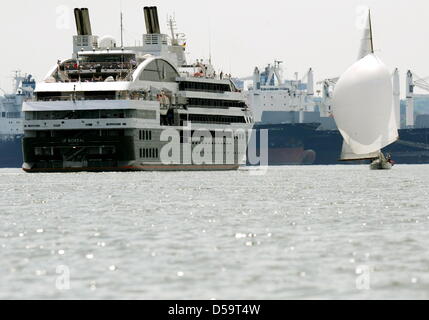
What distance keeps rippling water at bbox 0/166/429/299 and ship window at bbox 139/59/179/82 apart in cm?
5230

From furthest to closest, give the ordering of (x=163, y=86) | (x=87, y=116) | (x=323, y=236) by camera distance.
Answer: (x=163, y=86)
(x=87, y=116)
(x=323, y=236)

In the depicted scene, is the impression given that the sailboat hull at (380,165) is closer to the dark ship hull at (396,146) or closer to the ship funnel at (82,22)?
the ship funnel at (82,22)

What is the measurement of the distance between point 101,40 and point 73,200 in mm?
60044

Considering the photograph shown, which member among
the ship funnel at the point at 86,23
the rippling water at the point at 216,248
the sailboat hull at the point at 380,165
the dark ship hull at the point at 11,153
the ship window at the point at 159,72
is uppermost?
the ship funnel at the point at 86,23

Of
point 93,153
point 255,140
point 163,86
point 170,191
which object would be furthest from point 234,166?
point 255,140

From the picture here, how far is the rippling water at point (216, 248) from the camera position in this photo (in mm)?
22109

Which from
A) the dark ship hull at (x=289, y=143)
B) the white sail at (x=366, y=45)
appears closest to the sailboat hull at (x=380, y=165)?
the white sail at (x=366, y=45)

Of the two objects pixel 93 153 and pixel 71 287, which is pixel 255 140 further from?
pixel 71 287

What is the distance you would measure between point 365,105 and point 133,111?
18381 millimetres

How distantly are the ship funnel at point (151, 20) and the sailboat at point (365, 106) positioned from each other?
19.6m

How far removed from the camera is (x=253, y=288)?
22.0 m

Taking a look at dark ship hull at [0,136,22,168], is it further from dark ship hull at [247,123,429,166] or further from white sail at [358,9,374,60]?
white sail at [358,9,374,60]

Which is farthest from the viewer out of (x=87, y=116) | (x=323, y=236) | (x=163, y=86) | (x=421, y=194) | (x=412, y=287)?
(x=163, y=86)

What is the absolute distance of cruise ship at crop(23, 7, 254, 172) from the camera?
9388cm
